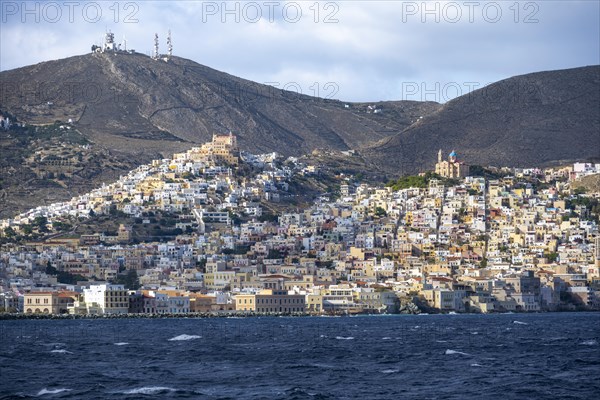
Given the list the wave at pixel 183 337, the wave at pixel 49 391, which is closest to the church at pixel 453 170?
the wave at pixel 183 337

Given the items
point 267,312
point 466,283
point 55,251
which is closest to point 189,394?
point 267,312

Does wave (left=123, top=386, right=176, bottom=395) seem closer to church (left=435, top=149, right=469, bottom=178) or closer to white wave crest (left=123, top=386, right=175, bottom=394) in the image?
white wave crest (left=123, top=386, right=175, bottom=394)

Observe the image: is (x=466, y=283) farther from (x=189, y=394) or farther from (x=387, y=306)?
(x=189, y=394)

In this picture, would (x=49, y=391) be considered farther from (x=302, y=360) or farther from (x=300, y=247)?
(x=300, y=247)

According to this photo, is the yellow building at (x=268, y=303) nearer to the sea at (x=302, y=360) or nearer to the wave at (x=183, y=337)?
the sea at (x=302, y=360)

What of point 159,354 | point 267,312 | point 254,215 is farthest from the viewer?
point 254,215

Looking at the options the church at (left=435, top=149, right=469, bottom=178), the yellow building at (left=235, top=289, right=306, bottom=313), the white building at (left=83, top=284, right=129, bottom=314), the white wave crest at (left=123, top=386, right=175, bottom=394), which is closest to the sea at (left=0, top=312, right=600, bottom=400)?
the white wave crest at (left=123, top=386, right=175, bottom=394)

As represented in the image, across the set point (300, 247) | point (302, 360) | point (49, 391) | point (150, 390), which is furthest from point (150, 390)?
point (300, 247)
